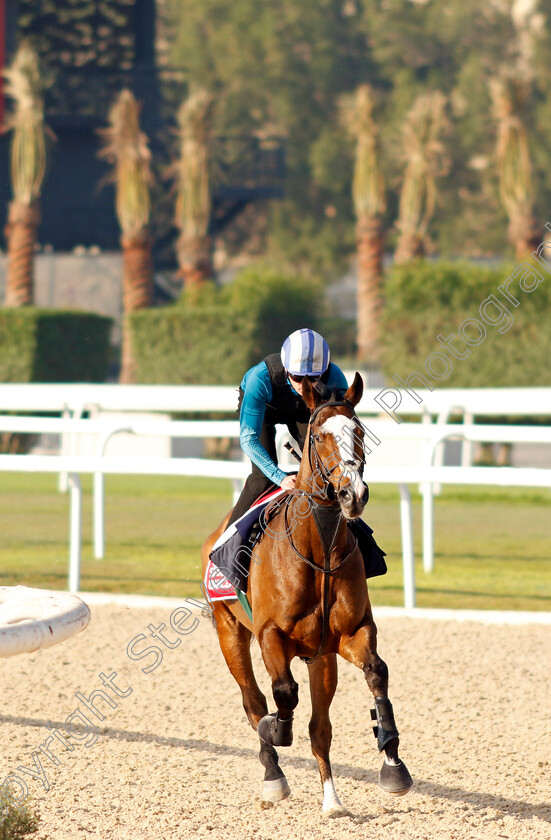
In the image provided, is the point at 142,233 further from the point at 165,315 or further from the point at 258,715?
the point at 258,715

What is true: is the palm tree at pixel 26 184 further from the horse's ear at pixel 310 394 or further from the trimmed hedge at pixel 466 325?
the horse's ear at pixel 310 394

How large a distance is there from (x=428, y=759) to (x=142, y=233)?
23586 millimetres

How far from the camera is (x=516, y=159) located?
26422mm

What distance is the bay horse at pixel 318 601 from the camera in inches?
164

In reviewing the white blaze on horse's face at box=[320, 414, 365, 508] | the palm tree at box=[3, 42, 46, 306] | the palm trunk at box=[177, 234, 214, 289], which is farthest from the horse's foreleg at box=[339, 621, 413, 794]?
the palm trunk at box=[177, 234, 214, 289]

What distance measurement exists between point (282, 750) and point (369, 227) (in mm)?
24086

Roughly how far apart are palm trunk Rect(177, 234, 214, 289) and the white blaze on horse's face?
24308mm

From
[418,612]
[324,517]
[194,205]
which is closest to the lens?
[324,517]

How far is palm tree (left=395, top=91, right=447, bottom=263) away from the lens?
2659 cm

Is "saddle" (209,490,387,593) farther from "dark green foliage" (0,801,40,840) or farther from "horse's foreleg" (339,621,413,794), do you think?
"dark green foliage" (0,801,40,840)

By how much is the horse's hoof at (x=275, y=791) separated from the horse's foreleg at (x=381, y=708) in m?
0.44

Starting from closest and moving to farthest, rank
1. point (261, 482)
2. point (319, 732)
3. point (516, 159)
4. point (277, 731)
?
point (277, 731) < point (319, 732) < point (261, 482) < point (516, 159)

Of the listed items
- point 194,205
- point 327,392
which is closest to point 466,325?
point 194,205

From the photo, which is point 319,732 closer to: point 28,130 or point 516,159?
point 516,159
